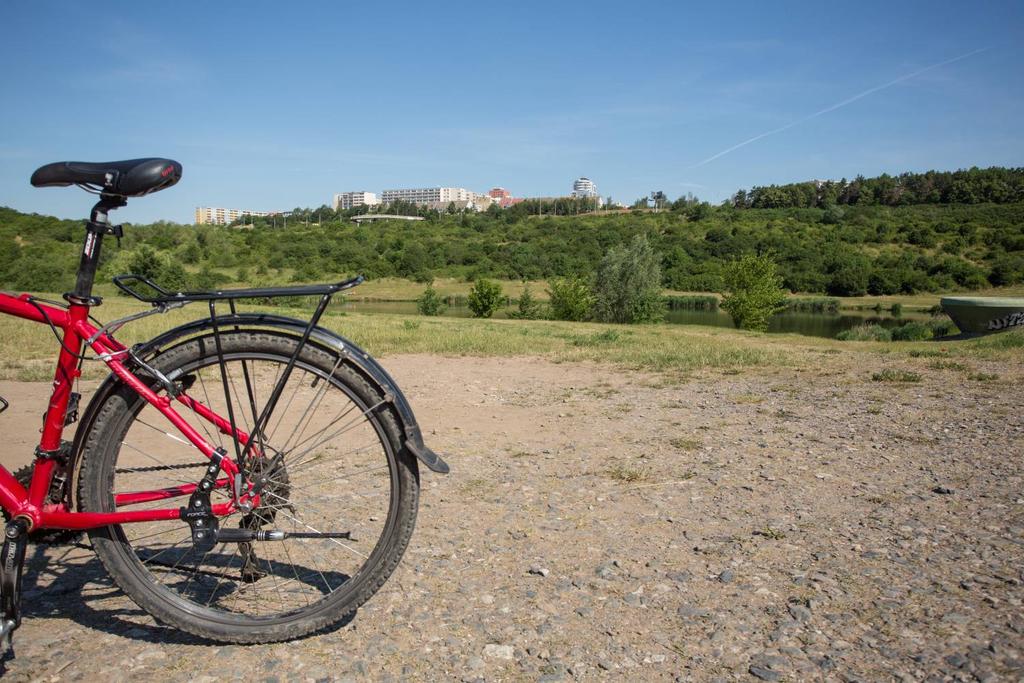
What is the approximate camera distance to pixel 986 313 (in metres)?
24.7

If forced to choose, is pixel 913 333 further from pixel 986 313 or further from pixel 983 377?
pixel 983 377

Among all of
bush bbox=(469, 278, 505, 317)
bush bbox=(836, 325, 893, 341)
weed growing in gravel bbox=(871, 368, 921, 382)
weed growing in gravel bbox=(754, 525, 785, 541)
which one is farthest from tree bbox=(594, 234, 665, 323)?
weed growing in gravel bbox=(754, 525, 785, 541)

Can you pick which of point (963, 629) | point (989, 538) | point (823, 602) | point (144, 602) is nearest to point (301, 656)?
point (144, 602)

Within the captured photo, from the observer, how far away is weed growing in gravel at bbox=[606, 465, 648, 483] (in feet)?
16.2

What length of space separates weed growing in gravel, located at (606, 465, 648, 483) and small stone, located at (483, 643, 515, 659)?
2.42 metres

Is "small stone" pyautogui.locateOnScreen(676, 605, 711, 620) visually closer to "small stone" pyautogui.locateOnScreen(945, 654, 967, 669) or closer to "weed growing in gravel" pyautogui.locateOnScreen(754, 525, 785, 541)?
"small stone" pyautogui.locateOnScreen(945, 654, 967, 669)

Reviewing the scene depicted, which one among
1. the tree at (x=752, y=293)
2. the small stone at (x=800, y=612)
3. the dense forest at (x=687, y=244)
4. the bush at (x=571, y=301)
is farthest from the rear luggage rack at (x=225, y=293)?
the bush at (x=571, y=301)

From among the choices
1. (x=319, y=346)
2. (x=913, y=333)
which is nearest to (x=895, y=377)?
(x=319, y=346)

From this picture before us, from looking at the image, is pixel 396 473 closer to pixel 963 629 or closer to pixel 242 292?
pixel 242 292

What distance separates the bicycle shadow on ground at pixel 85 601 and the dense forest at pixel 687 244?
54.4m

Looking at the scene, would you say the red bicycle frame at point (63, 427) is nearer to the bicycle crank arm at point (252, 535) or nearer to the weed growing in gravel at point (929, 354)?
the bicycle crank arm at point (252, 535)

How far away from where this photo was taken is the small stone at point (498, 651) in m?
2.59

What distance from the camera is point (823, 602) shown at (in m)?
2.96

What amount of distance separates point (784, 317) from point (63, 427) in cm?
7574
